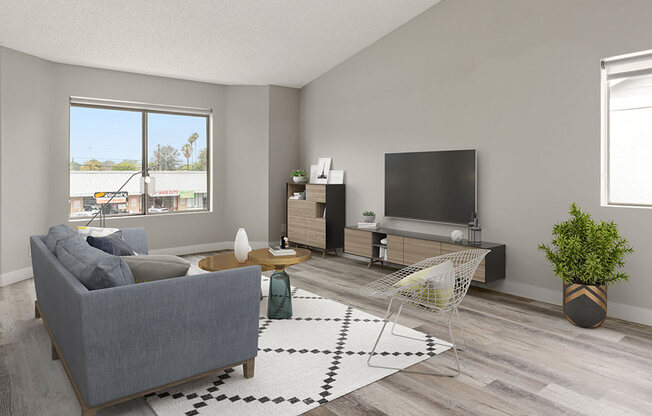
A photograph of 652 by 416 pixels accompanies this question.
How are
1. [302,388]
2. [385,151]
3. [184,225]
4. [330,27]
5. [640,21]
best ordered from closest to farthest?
[302,388]
[640,21]
[330,27]
[385,151]
[184,225]

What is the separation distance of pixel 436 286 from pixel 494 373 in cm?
68

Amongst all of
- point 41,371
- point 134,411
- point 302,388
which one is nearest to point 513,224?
point 302,388

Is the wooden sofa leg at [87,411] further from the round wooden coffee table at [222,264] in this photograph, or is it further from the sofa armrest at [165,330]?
the round wooden coffee table at [222,264]

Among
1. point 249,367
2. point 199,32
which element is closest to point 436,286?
point 249,367

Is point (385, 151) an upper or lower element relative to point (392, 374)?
upper

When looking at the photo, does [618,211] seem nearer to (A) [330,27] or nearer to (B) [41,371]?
(A) [330,27]

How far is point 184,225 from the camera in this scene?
698 cm

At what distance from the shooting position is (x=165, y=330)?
2262mm

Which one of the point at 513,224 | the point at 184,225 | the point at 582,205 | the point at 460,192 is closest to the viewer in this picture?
the point at 582,205

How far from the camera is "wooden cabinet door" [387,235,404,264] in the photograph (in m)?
5.28

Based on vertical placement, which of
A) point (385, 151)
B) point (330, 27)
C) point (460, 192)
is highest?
point (330, 27)

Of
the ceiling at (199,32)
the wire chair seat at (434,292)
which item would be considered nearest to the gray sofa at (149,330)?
the wire chair seat at (434,292)

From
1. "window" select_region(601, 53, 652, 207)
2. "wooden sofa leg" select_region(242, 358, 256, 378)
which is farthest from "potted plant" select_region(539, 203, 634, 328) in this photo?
"wooden sofa leg" select_region(242, 358, 256, 378)

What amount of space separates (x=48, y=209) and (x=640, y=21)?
22.3 feet
